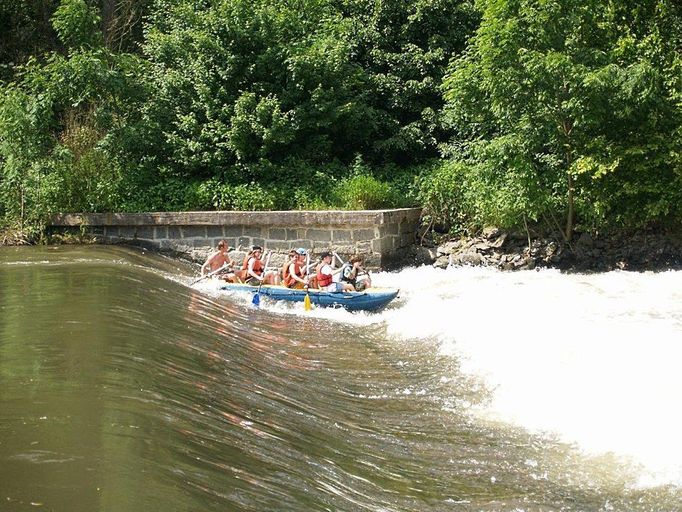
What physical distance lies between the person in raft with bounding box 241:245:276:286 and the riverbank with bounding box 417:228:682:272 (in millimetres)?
3819

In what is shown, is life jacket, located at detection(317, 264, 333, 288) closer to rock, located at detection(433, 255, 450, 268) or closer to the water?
the water

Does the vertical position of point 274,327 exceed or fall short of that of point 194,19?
it falls short

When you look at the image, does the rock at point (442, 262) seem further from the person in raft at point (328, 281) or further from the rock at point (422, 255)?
the person in raft at point (328, 281)

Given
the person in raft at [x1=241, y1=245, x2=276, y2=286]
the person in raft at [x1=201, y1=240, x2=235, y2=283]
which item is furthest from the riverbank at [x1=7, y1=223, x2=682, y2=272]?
the person in raft at [x1=241, y1=245, x2=276, y2=286]

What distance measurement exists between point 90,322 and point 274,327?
3.32m

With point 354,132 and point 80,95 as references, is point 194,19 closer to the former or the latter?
point 80,95

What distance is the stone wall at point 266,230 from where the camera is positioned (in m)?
14.7

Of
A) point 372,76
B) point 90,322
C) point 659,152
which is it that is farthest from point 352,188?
point 90,322

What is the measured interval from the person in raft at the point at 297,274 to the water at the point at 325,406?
2.13m

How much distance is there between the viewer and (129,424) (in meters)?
4.31

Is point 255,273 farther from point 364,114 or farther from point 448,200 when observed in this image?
point 364,114

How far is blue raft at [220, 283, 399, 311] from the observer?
11383 mm

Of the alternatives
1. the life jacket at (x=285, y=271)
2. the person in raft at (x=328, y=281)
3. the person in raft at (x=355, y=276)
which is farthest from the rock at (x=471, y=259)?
the life jacket at (x=285, y=271)

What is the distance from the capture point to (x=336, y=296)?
11.7m
